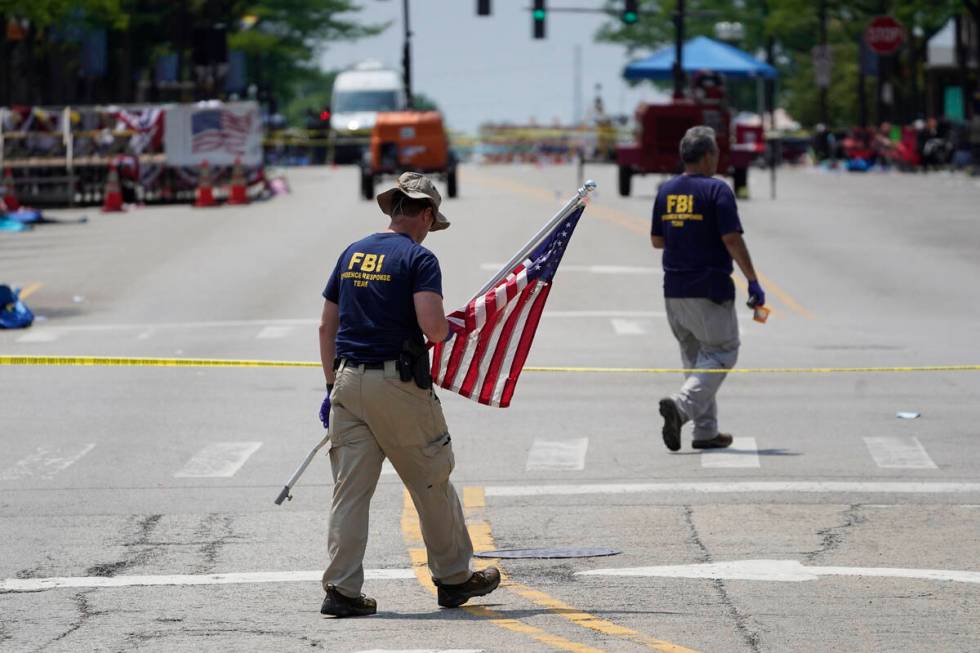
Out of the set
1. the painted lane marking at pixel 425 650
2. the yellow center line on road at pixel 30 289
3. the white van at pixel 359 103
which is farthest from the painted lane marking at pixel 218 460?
the white van at pixel 359 103

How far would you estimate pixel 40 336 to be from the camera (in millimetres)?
21031

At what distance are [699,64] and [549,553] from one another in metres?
63.4

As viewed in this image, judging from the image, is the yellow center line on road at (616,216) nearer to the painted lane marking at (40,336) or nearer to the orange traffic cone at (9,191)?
the painted lane marking at (40,336)

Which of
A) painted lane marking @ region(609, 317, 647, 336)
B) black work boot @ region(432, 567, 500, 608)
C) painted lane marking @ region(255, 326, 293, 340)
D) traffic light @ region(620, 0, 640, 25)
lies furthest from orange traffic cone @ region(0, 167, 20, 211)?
black work boot @ region(432, 567, 500, 608)

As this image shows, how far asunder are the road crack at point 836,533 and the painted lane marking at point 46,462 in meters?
4.86

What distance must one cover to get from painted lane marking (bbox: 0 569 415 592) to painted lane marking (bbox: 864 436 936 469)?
4.28 metres

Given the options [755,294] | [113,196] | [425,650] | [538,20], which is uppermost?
[538,20]

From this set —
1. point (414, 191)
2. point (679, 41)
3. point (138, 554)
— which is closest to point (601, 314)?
point (138, 554)

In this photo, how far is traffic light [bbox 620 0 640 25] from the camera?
177ft

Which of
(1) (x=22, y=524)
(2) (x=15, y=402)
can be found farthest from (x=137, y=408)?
(1) (x=22, y=524)

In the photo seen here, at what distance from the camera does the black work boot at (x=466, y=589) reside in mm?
8438

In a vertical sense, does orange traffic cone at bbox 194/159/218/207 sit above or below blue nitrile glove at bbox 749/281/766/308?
below

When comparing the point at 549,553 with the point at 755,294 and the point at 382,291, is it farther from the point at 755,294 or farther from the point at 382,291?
the point at 755,294

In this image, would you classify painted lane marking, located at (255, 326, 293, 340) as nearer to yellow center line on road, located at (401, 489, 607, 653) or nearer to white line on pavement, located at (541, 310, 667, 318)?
white line on pavement, located at (541, 310, 667, 318)
